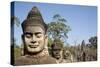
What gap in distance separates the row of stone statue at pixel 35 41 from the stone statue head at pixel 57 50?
0.5 inches

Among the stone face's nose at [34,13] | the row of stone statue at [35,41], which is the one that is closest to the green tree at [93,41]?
the row of stone statue at [35,41]

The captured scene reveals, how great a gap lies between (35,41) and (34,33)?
3.2 inches

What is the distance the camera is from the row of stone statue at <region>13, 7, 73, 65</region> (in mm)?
2213

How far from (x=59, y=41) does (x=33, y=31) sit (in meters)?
0.31

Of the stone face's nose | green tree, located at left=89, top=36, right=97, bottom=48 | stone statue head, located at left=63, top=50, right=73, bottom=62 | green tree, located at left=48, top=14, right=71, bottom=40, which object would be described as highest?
the stone face's nose

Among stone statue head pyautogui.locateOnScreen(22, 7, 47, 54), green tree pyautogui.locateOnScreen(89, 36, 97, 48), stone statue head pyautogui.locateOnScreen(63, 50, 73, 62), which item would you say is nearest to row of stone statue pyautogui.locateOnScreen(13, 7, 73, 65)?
stone statue head pyautogui.locateOnScreen(22, 7, 47, 54)

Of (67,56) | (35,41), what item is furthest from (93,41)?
(35,41)

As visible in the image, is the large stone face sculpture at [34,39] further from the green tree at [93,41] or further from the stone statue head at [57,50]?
the green tree at [93,41]

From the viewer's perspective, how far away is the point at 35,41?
2242mm

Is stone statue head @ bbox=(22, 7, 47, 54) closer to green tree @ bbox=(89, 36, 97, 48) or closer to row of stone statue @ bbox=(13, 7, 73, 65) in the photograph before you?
row of stone statue @ bbox=(13, 7, 73, 65)

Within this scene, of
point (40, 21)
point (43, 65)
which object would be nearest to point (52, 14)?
point (40, 21)
